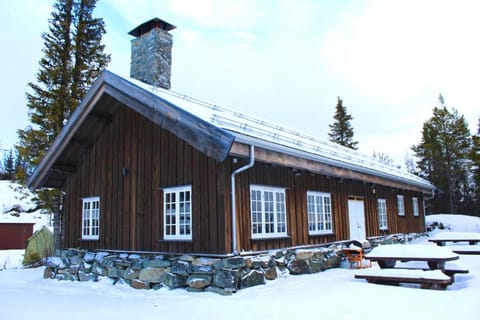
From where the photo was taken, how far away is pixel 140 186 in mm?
9000

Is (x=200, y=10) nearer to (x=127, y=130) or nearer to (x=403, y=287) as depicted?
(x=127, y=130)

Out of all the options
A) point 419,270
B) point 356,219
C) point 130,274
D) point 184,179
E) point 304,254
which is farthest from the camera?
point 356,219

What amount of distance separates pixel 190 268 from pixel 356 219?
6567 mm

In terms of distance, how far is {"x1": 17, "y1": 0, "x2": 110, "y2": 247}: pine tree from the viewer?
13.9 metres

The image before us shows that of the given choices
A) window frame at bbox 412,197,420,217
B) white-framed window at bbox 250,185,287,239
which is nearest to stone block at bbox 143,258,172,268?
white-framed window at bbox 250,185,287,239

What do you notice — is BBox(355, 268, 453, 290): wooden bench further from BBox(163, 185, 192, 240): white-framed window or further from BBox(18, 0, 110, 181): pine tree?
BBox(18, 0, 110, 181): pine tree

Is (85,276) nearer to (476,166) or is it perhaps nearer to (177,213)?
(177,213)

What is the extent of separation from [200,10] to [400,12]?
5.39 meters

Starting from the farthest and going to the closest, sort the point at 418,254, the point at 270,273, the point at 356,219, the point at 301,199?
the point at 356,219, the point at 301,199, the point at 270,273, the point at 418,254

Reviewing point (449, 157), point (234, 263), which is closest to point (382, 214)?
point (234, 263)

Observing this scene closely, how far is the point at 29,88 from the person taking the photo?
14.0m

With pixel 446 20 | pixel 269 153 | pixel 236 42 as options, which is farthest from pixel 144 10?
pixel 446 20

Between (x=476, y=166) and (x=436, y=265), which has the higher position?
(x=476, y=166)

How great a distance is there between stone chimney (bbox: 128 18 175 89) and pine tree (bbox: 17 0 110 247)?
444cm
